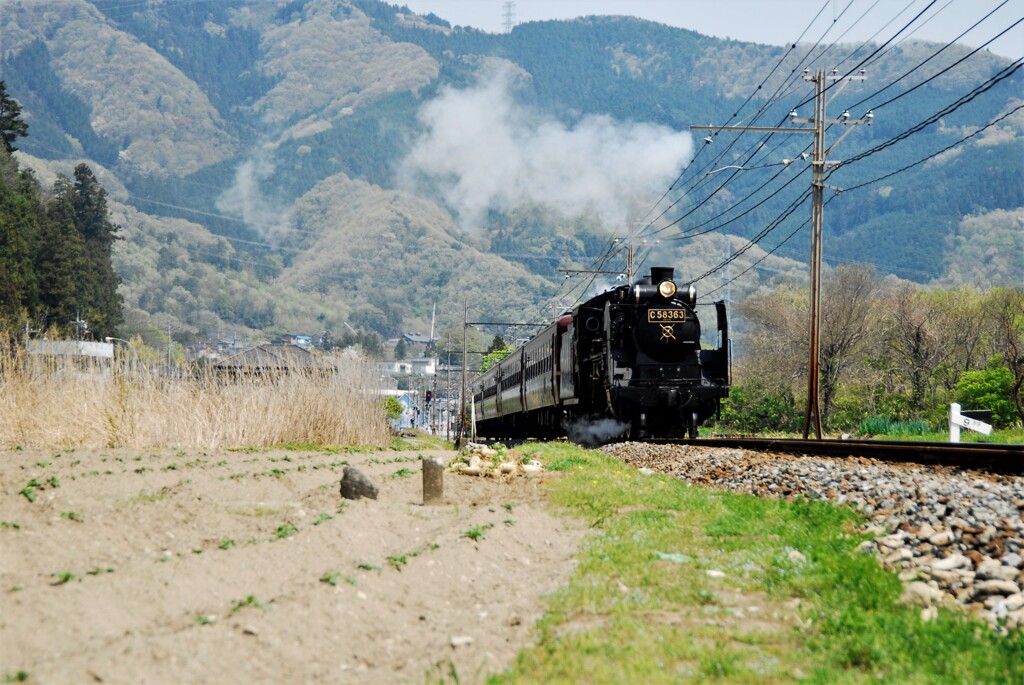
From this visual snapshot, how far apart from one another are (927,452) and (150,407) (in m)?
14.0

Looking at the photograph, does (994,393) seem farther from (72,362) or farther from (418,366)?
(418,366)

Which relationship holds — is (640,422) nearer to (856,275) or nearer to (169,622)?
(169,622)

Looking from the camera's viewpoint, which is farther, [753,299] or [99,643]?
[753,299]

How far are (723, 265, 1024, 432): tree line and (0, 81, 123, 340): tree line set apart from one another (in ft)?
123

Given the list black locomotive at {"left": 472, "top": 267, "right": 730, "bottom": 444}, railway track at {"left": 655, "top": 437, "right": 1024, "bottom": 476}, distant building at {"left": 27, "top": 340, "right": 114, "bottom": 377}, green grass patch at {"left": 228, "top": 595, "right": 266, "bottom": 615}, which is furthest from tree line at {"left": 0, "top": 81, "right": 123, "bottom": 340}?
green grass patch at {"left": 228, "top": 595, "right": 266, "bottom": 615}

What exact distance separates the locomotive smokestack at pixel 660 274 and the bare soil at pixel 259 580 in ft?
40.8

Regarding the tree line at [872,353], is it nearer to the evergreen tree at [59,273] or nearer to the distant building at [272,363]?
the distant building at [272,363]

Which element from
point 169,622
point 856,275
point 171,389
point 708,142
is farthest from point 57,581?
point 856,275

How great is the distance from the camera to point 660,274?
987 inches

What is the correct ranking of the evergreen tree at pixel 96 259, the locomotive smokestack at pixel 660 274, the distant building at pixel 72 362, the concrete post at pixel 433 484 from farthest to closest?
the evergreen tree at pixel 96 259
the locomotive smokestack at pixel 660 274
the distant building at pixel 72 362
the concrete post at pixel 433 484

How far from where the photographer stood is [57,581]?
6.65m

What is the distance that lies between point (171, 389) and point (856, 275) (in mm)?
46086

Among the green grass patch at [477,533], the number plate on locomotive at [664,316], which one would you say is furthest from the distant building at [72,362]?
the green grass patch at [477,533]

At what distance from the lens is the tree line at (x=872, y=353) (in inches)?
1986
